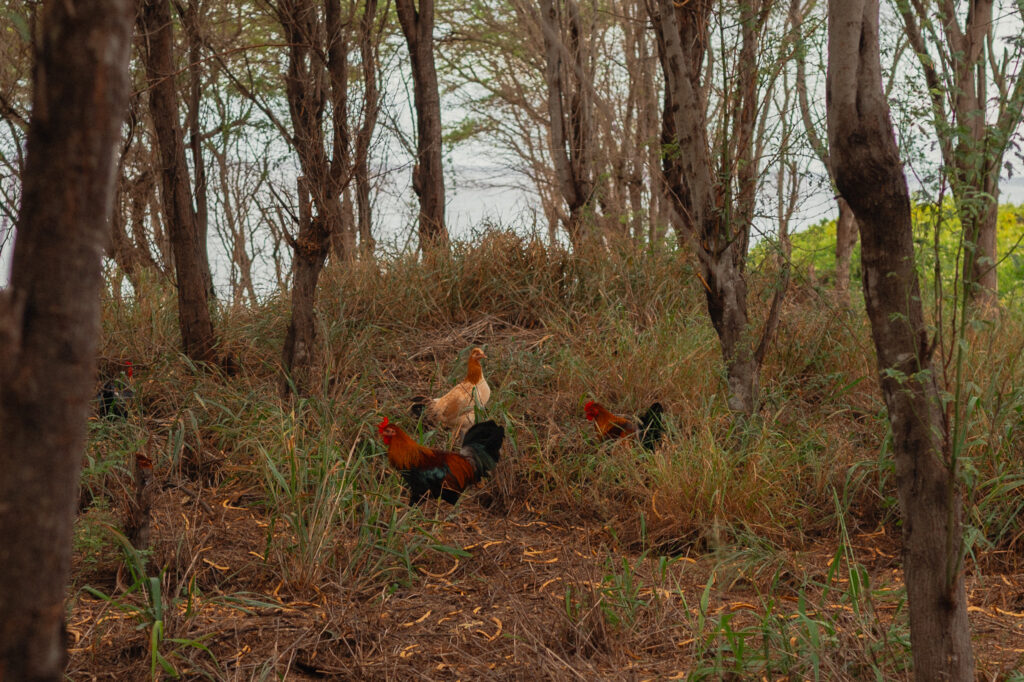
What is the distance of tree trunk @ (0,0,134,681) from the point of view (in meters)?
1.11

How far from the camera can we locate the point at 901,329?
2.16 metres

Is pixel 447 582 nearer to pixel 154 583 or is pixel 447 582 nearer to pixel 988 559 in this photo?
pixel 154 583

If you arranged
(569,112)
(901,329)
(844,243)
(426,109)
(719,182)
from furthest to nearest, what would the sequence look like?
(844,243), (426,109), (569,112), (719,182), (901,329)

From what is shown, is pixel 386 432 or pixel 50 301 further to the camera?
pixel 386 432

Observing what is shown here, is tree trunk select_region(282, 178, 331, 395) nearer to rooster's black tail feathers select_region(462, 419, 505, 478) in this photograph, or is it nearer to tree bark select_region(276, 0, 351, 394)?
tree bark select_region(276, 0, 351, 394)

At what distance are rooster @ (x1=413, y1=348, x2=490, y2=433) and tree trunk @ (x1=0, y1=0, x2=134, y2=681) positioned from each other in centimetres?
380

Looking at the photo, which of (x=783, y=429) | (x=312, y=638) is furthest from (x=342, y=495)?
(x=783, y=429)

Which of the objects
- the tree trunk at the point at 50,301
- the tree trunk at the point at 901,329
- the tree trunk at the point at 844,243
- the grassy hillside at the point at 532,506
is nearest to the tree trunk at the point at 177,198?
the grassy hillside at the point at 532,506

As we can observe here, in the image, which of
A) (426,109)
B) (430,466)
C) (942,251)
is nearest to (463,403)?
(430,466)

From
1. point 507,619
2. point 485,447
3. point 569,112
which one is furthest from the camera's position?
point 569,112

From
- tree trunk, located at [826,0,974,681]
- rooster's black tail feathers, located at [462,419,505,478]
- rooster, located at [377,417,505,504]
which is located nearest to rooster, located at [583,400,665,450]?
rooster's black tail feathers, located at [462,419,505,478]

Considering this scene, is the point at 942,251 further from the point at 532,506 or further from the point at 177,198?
the point at 177,198

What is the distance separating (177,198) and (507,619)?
4046mm

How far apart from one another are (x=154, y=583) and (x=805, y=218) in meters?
4.14
